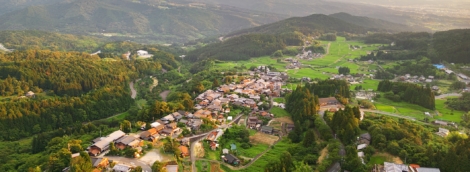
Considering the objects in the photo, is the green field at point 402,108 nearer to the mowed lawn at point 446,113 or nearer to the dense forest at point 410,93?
the dense forest at point 410,93

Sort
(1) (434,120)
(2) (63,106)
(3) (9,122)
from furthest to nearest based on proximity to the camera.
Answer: (2) (63,106)
(3) (9,122)
(1) (434,120)

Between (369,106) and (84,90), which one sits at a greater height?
(369,106)

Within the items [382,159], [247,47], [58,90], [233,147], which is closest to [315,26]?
[247,47]

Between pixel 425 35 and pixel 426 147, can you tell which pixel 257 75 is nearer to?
pixel 426 147

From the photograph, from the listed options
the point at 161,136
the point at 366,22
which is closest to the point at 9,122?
the point at 161,136

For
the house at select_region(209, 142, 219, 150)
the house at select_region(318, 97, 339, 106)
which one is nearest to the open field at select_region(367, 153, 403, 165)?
the house at select_region(209, 142, 219, 150)
